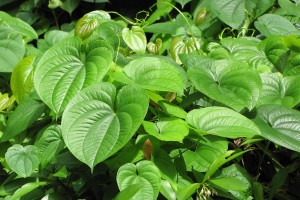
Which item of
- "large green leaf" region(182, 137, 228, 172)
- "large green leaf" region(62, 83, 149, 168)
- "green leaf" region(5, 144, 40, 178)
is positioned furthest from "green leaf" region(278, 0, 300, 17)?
"green leaf" region(5, 144, 40, 178)

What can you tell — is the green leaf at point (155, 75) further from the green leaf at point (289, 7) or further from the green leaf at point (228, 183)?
the green leaf at point (289, 7)

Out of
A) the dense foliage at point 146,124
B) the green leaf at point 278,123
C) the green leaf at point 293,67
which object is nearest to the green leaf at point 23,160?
the dense foliage at point 146,124

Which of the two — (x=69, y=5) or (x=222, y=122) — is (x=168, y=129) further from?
(x=69, y=5)

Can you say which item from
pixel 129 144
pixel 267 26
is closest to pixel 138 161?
pixel 129 144

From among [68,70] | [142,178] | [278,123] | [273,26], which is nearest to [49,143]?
[68,70]

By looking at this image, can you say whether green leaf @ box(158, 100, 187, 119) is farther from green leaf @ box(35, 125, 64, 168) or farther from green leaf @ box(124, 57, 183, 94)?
green leaf @ box(35, 125, 64, 168)
